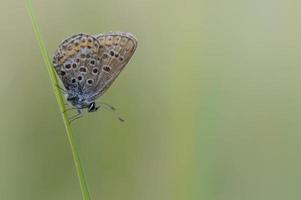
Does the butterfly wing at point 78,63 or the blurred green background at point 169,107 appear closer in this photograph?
the butterfly wing at point 78,63

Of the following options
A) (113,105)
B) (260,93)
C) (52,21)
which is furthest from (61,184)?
(260,93)

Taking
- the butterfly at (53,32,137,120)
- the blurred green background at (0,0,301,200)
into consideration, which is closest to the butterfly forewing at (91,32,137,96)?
the butterfly at (53,32,137,120)

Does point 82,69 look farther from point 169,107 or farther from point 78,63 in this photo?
point 169,107

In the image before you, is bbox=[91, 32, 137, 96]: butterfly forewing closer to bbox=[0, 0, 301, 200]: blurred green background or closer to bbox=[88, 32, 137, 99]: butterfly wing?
bbox=[88, 32, 137, 99]: butterfly wing

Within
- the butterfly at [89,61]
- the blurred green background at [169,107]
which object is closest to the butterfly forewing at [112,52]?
the butterfly at [89,61]

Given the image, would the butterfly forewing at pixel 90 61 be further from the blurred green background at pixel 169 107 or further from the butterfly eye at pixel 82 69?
the blurred green background at pixel 169 107

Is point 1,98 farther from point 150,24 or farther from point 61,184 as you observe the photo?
point 150,24

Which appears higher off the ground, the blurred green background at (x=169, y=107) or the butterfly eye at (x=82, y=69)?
the butterfly eye at (x=82, y=69)
